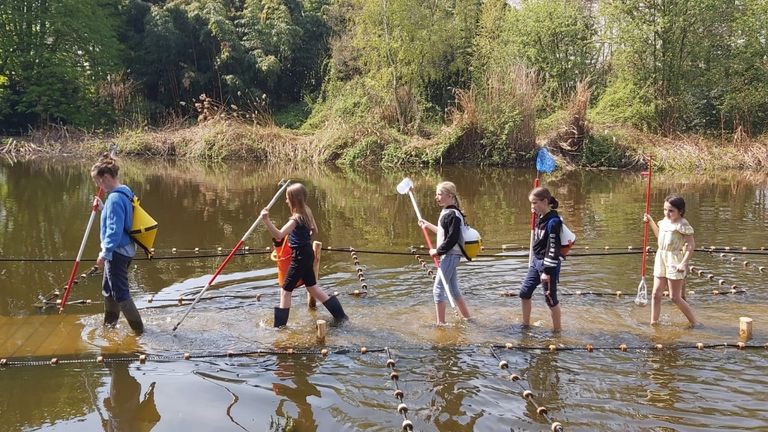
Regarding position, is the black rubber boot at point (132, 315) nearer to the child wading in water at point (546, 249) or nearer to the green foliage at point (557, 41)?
the child wading in water at point (546, 249)

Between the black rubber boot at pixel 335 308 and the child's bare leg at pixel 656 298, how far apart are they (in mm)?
2968

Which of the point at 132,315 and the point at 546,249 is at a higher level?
the point at 546,249

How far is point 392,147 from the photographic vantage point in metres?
23.6

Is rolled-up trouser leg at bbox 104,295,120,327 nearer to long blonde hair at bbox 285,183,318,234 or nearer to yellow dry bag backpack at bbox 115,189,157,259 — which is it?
yellow dry bag backpack at bbox 115,189,157,259

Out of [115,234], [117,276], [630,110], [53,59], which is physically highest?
[53,59]

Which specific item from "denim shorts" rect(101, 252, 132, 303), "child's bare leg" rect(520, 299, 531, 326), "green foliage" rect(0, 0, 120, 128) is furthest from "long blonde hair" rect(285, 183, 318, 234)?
"green foliage" rect(0, 0, 120, 128)

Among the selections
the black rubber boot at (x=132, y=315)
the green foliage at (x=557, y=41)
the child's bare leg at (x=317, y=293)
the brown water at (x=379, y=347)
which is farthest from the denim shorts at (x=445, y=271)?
the green foliage at (x=557, y=41)

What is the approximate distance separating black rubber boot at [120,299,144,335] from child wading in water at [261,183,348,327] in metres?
1.24

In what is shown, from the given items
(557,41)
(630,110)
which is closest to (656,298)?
(630,110)

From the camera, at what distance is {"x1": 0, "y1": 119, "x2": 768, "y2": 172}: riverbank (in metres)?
22.1

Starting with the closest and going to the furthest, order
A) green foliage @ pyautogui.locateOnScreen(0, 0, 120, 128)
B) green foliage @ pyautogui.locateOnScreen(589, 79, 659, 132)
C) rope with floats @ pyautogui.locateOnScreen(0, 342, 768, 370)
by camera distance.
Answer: rope with floats @ pyautogui.locateOnScreen(0, 342, 768, 370) < green foliage @ pyautogui.locateOnScreen(589, 79, 659, 132) < green foliage @ pyautogui.locateOnScreen(0, 0, 120, 128)

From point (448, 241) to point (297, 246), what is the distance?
1.40 meters

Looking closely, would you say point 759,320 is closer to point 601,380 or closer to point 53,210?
point 601,380

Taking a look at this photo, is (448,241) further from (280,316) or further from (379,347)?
(280,316)
